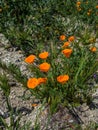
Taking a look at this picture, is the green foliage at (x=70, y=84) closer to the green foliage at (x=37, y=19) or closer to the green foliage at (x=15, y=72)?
the green foliage at (x=15, y=72)

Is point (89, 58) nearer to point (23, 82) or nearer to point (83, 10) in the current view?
point (23, 82)

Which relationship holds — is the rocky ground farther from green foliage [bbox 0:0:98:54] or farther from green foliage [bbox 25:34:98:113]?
green foliage [bbox 0:0:98:54]

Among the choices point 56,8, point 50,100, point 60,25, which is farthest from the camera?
point 56,8

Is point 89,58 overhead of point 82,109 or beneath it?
overhead

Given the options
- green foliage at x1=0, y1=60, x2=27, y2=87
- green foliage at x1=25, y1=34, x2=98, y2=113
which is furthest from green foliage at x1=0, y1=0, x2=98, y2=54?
green foliage at x1=25, y1=34, x2=98, y2=113

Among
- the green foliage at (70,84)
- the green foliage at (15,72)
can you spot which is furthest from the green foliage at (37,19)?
the green foliage at (70,84)

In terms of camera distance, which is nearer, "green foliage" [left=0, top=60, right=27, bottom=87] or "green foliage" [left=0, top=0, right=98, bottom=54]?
"green foliage" [left=0, top=60, right=27, bottom=87]

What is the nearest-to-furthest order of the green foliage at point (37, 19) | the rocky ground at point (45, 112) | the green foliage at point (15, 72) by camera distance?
the rocky ground at point (45, 112) < the green foliage at point (15, 72) < the green foliage at point (37, 19)

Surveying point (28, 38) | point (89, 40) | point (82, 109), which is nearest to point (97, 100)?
point (82, 109)

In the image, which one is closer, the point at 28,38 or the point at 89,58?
the point at 89,58

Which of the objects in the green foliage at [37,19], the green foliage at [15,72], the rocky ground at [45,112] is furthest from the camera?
the green foliage at [37,19]

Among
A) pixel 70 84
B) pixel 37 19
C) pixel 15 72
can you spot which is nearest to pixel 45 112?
pixel 70 84
